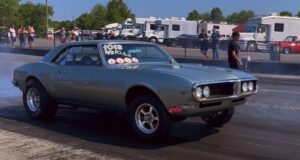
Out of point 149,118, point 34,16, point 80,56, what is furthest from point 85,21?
point 149,118

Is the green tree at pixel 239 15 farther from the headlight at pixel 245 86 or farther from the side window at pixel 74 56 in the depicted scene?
the headlight at pixel 245 86

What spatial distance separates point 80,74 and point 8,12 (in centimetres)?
10077

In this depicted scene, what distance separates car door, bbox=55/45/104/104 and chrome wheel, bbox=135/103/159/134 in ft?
2.72

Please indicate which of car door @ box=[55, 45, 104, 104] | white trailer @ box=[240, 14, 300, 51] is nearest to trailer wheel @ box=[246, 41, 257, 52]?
car door @ box=[55, 45, 104, 104]

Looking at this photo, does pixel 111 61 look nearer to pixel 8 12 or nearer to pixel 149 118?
pixel 149 118

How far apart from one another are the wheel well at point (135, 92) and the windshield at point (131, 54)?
71 centimetres

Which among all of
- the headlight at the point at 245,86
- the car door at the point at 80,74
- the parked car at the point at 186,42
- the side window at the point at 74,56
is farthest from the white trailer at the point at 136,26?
the headlight at the point at 245,86

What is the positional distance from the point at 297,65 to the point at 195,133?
44.4 ft

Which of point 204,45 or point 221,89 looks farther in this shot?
point 204,45

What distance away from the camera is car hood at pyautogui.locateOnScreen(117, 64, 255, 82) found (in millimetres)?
6444

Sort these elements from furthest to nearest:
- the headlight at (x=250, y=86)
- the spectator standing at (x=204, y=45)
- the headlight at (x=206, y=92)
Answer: the spectator standing at (x=204, y=45) → the headlight at (x=250, y=86) → the headlight at (x=206, y=92)

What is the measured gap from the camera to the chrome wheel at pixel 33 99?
8.54m

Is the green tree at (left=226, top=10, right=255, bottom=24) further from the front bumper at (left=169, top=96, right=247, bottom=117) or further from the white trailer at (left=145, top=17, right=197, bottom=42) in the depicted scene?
the front bumper at (left=169, top=96, right=247, bottom=117)

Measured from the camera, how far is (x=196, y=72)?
6.66 meters
